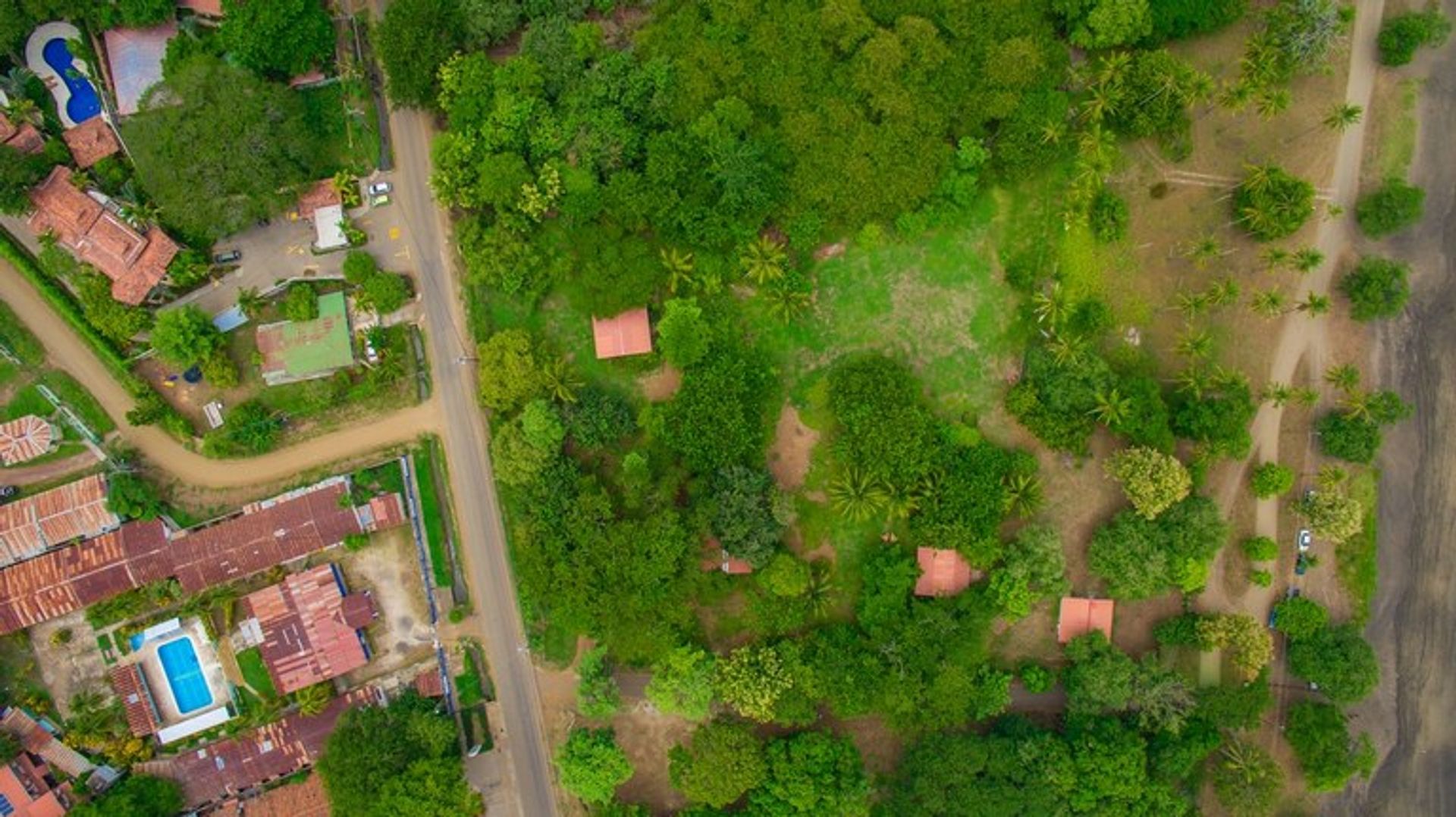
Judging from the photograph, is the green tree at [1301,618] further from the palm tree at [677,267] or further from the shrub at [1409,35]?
the palm tree at [677,267]

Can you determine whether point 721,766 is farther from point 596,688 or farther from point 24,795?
point 24,795

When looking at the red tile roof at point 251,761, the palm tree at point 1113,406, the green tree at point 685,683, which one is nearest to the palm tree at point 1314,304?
the palm tree at point 1113,406

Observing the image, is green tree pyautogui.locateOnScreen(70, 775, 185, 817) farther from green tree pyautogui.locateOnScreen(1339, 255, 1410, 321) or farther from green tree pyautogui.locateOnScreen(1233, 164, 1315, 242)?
green tree pyautogui.locateOnScreen(1339, 255, 1410, 321)

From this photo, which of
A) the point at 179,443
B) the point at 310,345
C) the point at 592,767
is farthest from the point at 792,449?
the point at 179,443

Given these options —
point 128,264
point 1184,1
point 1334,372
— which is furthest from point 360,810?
point 1184,1

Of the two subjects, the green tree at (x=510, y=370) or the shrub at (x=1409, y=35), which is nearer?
the shrub at (x=1409, y=35)

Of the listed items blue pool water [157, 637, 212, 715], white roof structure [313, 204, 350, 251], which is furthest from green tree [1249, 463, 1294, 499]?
blue pool water [157, 637, 212, 715]
